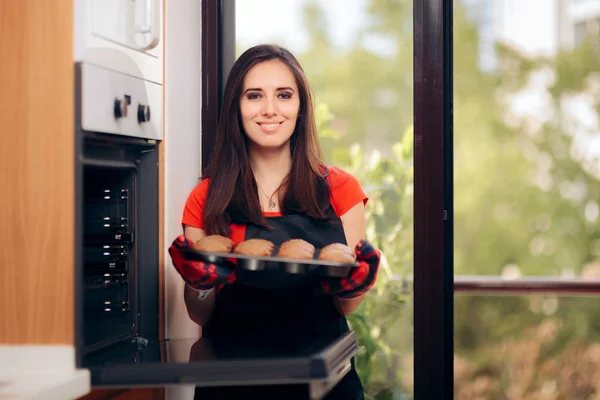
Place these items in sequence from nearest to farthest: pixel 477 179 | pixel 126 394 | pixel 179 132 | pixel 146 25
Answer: pixel 146 25 < pixel 126 394 < pixel 179 132 < pixel 477 179

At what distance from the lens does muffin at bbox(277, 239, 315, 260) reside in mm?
1679

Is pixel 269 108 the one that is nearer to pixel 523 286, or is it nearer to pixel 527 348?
pixel 523 286

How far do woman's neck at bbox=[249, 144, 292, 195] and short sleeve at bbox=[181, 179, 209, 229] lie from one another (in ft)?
0.50

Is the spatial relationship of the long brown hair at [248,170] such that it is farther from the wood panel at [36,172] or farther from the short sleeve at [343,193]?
the wood panel at [36,172]

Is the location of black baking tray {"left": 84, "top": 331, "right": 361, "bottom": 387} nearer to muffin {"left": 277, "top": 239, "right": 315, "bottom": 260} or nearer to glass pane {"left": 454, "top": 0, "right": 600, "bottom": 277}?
muffin {"left": 277, "top": 239, "right": 315, "bottom": 260}

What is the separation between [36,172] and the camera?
152 cm

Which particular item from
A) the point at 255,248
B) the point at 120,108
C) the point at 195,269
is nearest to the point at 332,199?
the point at 255,248

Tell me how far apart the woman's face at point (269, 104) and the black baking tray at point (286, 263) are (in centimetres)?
37

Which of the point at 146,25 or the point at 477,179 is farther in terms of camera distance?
the point at 477,179

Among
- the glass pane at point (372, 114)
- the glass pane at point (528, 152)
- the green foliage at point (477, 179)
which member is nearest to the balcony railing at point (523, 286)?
the green foliage at point (477, 179)

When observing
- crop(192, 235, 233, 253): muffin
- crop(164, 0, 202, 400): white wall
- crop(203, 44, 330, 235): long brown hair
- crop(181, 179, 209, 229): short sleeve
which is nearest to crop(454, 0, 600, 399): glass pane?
crop(164, 0, 202, 400): white wall

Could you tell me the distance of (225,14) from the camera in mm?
2414

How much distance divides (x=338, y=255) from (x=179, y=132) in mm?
718

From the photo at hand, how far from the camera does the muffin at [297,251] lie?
5.51 feet
